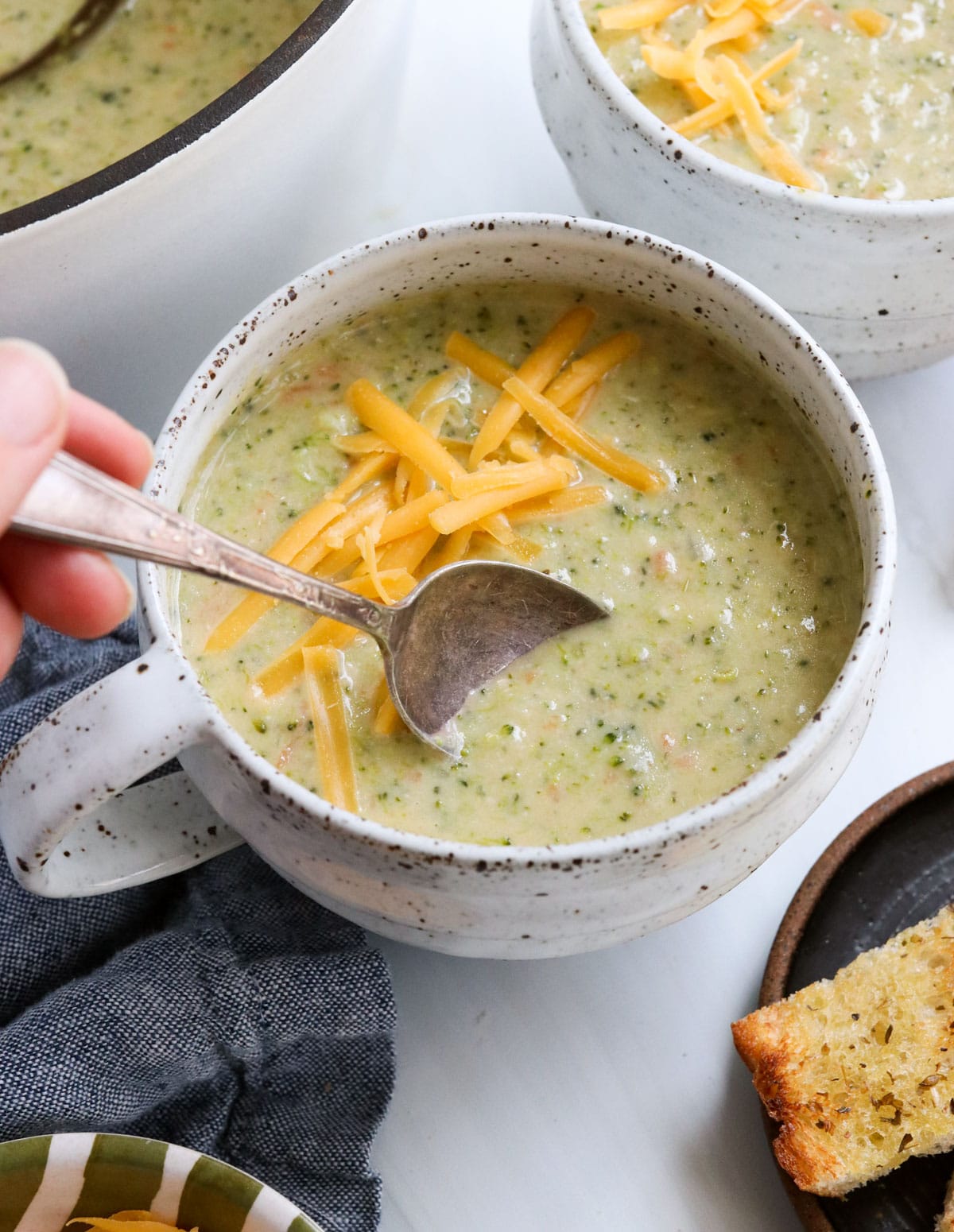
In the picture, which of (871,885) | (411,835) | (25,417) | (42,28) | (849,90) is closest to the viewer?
(25,417)

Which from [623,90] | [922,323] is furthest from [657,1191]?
[623,90]

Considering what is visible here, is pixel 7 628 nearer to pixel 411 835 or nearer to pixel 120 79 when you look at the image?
pixel 411 835

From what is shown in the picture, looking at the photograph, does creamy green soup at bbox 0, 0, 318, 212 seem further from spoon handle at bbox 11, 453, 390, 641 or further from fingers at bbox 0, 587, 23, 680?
spoon handle at bbox 11, 453, 390, 641

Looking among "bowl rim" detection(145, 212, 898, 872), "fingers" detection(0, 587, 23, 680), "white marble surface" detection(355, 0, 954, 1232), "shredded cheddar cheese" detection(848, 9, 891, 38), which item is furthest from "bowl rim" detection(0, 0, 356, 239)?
"white marble surface" detection(355, 0, 954, 1232)

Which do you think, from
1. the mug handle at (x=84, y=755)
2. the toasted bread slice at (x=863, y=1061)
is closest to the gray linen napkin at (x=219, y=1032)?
the mug handle at (x=84, y=755)

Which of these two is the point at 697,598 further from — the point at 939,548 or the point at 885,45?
the point at 885,45

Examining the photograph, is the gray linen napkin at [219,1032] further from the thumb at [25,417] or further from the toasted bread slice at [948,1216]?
the thumb at [25,417]

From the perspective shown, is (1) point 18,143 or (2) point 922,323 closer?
(2) point 922,323

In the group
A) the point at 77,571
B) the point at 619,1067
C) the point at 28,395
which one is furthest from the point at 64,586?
the point at 619,1067
